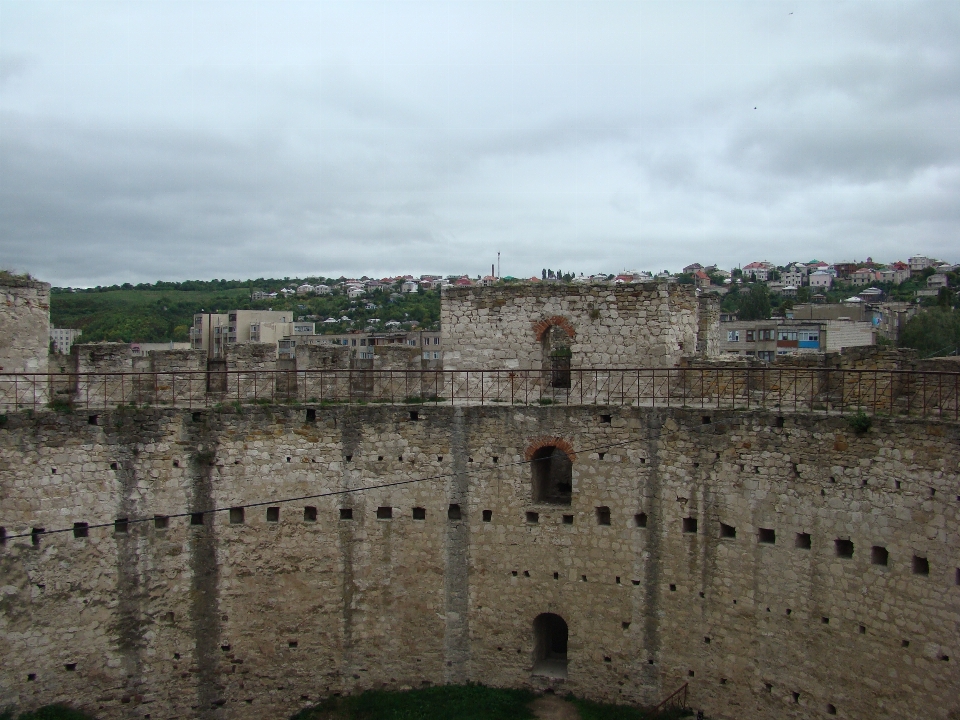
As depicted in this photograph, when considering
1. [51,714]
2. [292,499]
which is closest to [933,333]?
[292,499]

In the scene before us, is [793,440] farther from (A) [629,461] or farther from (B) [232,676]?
(B) [232,676]

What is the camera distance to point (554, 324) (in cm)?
1742

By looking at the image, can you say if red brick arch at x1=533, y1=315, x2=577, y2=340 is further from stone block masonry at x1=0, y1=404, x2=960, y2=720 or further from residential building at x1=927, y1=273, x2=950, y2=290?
residential building at x1=927, y1=273, x2=950, y2=290

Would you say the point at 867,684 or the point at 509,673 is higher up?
the point at 867,684

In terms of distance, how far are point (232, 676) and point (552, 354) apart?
9472 millimetres

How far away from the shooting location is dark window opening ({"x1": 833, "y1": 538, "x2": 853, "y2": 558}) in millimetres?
13469

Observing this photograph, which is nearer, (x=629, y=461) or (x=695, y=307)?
(x=629, y=461)

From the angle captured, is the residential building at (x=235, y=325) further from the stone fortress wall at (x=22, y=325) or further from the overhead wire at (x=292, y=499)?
the overhead wire at (x=292, y=499)

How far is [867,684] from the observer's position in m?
13.1

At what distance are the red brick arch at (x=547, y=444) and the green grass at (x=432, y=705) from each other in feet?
15.5

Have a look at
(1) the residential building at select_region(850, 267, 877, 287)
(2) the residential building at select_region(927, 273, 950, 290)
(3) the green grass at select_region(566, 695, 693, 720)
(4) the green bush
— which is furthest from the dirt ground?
(1) the residential building at select_region(850, 267, 877, 287)

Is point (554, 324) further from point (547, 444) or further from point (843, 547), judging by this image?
point (843, 547)

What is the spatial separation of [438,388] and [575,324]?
3258 mm

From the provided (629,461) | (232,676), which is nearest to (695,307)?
(629,461)
